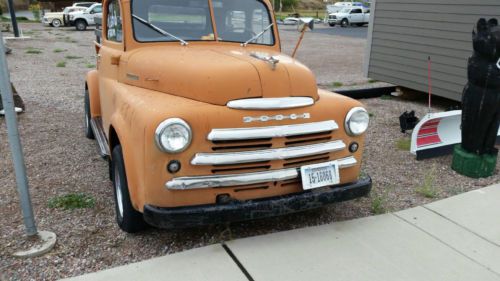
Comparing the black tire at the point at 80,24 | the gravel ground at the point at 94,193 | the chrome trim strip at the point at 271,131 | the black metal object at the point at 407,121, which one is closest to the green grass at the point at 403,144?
the gravel ground at the point at 94,193

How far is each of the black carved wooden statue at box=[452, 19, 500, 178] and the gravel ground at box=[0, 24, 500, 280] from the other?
17 cm

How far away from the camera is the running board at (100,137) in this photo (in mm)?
3898

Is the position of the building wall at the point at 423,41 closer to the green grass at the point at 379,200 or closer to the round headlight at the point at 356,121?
the green grass at the point at 379,200

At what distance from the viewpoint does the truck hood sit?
2.90 m

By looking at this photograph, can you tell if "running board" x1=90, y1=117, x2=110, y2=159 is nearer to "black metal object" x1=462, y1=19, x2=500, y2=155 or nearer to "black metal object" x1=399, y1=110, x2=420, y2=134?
"black metal object" x1=462, y1=19, x2=500, y2=155

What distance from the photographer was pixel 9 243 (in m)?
3.10

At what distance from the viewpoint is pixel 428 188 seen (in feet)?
14.0

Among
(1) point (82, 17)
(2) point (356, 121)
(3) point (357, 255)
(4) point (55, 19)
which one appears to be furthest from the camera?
(4) point (55, 19)

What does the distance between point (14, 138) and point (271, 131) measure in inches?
68.4

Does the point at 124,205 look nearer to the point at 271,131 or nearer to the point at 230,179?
the point at 230,179

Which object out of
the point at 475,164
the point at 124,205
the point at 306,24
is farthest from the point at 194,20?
the point at 475,164

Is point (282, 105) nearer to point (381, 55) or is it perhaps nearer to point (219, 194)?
point (219, 194)

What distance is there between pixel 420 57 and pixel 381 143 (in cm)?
292

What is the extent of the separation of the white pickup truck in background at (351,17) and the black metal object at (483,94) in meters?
34.5
